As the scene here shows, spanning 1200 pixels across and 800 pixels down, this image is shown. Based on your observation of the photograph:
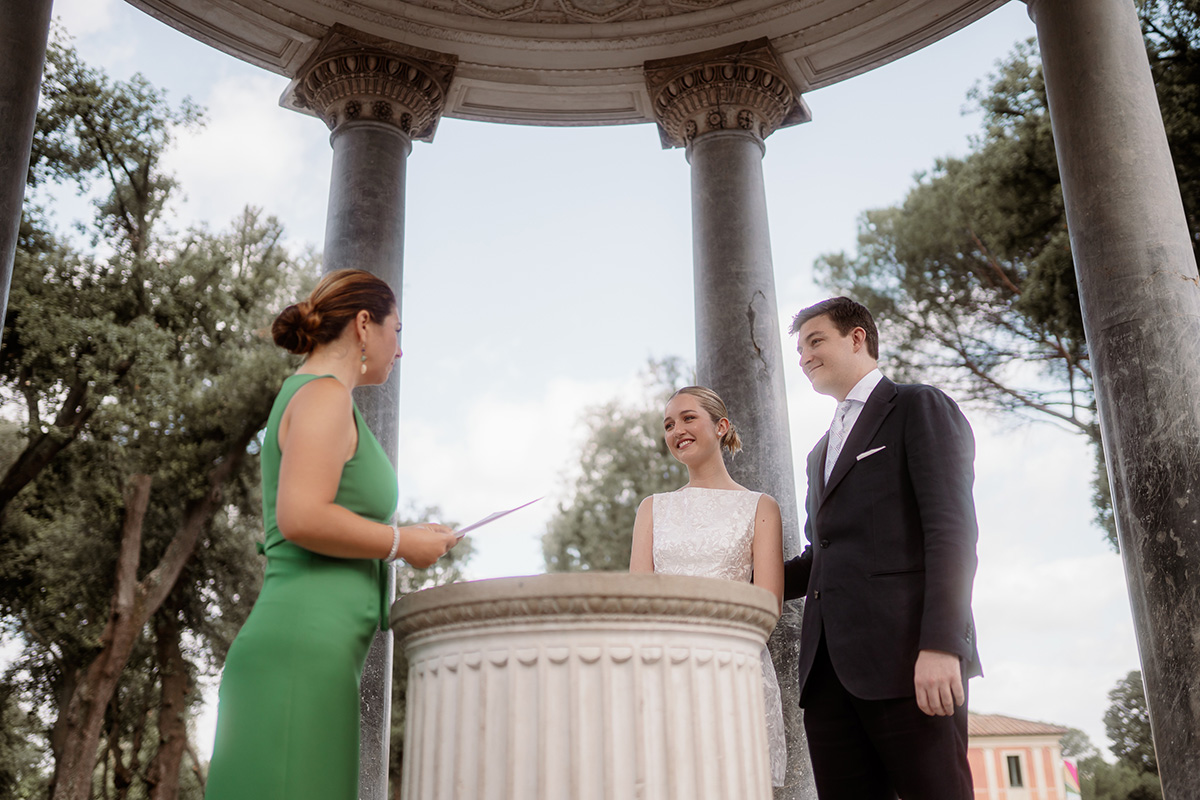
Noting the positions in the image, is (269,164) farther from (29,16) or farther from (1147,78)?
(1147,78)

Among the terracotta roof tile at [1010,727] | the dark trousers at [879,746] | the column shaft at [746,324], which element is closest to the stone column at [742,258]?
the column shaft at [746,324]

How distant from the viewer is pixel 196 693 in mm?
28781

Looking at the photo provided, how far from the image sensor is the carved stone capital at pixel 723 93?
1261cm

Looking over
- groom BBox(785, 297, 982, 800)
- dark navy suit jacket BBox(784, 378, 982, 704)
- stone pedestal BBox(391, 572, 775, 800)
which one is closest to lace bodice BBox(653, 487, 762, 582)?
groom BBox(785, 297, 982, 800)

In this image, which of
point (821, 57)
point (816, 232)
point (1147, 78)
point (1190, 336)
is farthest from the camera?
point (816, 232)

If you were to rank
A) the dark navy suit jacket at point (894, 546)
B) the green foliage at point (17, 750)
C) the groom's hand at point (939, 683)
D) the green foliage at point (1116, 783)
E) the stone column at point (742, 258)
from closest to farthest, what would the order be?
the groom's hand at point (939, 683), the dark navy suit jacket at point (894, 546), the stone column at point (742, 258), the green foliage at point (17, 750), the green foliage at point (1116, 783)

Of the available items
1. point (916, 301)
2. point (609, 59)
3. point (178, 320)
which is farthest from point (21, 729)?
point (916, 301)

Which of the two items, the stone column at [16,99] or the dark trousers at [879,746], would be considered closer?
the dark trousers at [879,746]

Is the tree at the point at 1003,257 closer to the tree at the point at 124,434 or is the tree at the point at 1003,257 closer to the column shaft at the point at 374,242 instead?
the column shaft at the point at 374,242

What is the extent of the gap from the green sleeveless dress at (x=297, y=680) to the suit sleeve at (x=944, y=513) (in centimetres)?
250

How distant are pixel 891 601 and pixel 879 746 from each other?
0.66 metres

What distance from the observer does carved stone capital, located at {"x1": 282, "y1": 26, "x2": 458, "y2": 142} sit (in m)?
12.3

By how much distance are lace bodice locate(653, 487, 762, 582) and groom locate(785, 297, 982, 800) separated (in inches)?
36.9

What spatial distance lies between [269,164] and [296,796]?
3779cm
